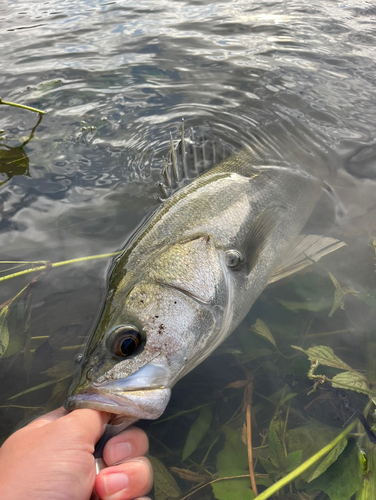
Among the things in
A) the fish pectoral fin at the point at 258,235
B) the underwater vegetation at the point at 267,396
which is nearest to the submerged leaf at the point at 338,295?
the underwater vegetation at the point at 267,396

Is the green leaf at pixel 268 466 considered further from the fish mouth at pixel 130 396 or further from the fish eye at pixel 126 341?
the fish eye at pixel 126 341

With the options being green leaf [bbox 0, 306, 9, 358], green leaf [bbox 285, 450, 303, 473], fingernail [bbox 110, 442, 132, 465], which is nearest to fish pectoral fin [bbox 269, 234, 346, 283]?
green leaf [bbox 285, 450, 303, 473]

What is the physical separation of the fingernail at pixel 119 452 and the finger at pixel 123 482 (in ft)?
0.11

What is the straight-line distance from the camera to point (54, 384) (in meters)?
2.19

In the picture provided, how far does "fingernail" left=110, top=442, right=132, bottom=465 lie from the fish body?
13 centimetres

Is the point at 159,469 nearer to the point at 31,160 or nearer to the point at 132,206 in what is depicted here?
the point at 132,206

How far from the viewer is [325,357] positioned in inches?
82.4

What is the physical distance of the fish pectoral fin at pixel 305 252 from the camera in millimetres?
2727

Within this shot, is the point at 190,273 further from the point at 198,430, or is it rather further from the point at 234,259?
the point at 198,430

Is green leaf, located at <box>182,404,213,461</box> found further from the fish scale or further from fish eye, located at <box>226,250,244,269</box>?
fish eye, located at <box>226,250,244,269</box>

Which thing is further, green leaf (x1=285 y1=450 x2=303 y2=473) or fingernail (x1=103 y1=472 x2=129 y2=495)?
green leaf (x1=285 y1=450 x2=303 y2=473)

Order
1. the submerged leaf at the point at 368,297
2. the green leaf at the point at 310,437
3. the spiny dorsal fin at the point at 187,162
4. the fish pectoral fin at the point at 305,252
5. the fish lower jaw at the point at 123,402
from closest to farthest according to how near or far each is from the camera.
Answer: the fish lower jaw at the point at 123,402
the green leaf at the point at 310,437
the submerged leaf at the point at 368,297
the fish pectoral fin at the point at 305,252
the spiny dorsal fin at the point at 187,162

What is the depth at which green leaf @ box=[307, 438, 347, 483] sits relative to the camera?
1.76 m

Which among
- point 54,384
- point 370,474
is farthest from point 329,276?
point 54,384
